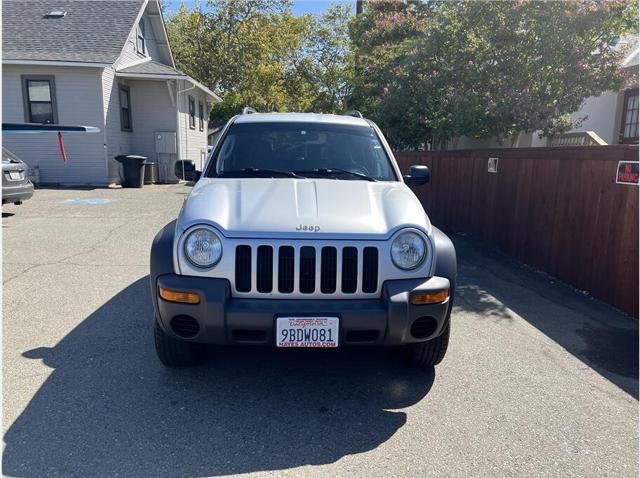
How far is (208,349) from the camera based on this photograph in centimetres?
378

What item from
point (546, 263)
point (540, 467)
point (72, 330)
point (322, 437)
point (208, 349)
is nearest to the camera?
point (540, 467)

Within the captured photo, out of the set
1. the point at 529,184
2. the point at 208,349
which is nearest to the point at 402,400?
the point at 208,349

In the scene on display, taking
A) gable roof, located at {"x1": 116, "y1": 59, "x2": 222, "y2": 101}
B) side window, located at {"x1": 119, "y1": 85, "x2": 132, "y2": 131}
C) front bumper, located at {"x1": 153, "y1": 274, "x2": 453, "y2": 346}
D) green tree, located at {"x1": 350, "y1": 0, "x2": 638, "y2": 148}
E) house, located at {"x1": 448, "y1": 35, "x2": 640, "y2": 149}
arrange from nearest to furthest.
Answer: front bumper, located at {"x1": 153, "y1": 274, "x2": 453, "y2": 346} → green tree, located at {"x1": 350, "y1": 0, "x2": 638, "y2": 148} → house, located at {"x1": 448, "y1": 35, "x2": 640, "y2": 149} → gable roof, located at {"x1": 116, "y1": 59, "x2": 222, "y2": 101} → side window, located at {"x1": 119, "y1": 85, "x2": 132, "y2": 131}

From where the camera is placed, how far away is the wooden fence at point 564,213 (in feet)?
16.8

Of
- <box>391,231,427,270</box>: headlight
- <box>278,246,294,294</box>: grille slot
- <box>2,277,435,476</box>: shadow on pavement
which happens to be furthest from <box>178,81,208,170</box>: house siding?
<box>391,231,427,270</box>: headlight

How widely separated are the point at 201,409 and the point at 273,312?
811mm

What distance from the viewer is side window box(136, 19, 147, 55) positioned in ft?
61.3

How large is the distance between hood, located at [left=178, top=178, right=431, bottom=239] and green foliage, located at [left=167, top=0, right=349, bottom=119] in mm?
27051

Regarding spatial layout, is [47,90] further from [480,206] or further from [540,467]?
[540,467]

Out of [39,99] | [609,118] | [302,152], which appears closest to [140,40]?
[39,99]

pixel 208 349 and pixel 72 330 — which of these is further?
pixel 72 330

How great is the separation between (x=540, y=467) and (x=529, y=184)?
5.02 metres

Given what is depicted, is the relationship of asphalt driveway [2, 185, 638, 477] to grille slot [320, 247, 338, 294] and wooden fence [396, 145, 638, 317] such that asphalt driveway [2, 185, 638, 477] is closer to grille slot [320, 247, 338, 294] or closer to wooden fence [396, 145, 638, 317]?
wooden fence [396, 145, 638, 317]

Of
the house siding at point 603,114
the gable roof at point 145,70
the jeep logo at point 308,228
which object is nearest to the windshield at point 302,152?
the jeep logo at point 308,228
